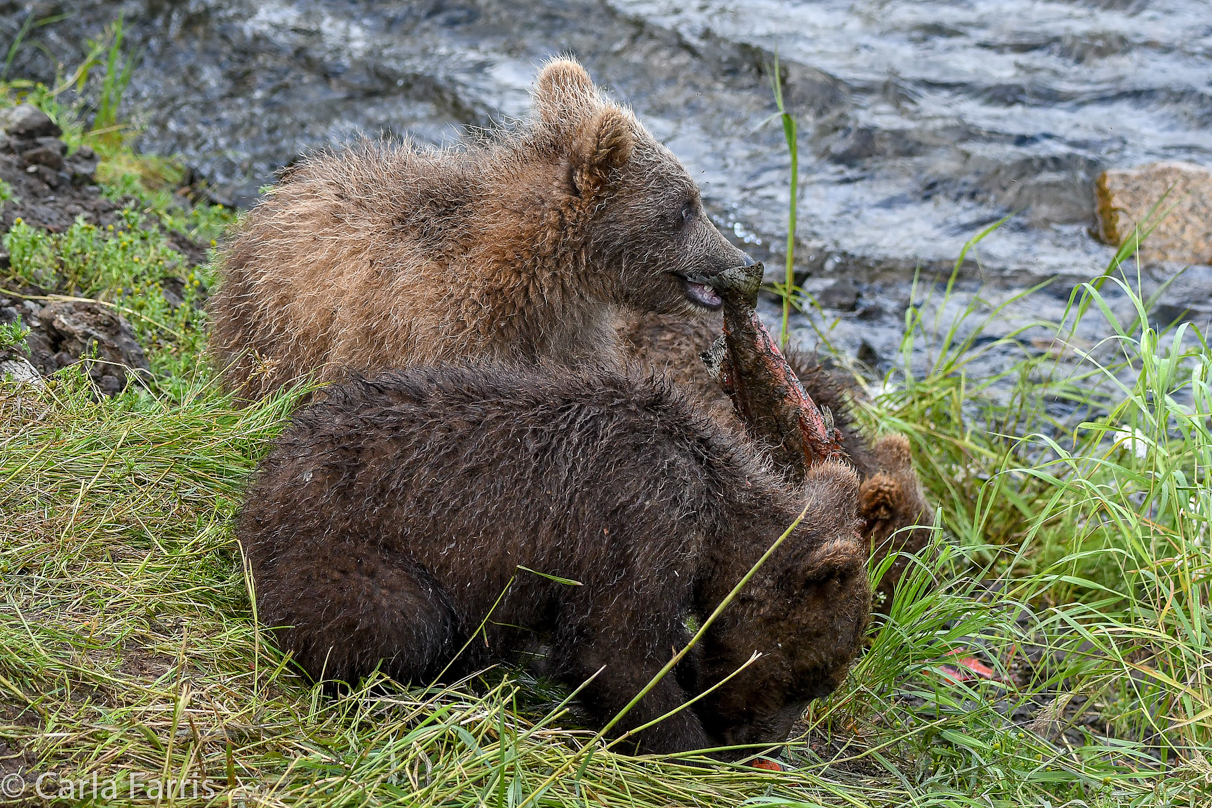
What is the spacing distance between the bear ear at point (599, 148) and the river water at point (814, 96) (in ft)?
11.8

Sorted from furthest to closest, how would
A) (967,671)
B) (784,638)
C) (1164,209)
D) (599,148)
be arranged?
(1164,209)
(599,148)
(967,671)
(784,638)

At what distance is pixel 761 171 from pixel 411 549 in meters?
6.87

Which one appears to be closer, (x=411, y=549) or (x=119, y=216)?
(x=411, y=549)

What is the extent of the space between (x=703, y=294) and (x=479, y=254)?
1.02 m

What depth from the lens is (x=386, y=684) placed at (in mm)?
3588

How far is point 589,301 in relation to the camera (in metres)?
4.94

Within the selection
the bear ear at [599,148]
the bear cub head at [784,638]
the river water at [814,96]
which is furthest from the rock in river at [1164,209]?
the bear cub head at [784,638]

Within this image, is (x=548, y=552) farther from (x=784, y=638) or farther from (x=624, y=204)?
(x=624, y=204)

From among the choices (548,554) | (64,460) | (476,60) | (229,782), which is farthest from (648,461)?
(476,60)

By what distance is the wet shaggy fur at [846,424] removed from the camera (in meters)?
4.90

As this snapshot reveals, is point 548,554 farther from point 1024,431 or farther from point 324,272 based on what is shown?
point 1024,431

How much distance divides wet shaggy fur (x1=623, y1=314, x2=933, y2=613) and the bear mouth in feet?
0.60

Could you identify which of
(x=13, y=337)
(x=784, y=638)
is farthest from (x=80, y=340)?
(x=784, y=638)

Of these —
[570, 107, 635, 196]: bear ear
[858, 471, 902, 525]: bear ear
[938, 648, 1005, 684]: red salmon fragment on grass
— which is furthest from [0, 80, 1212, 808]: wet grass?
[570, 107, 635, 196]: bear ear
